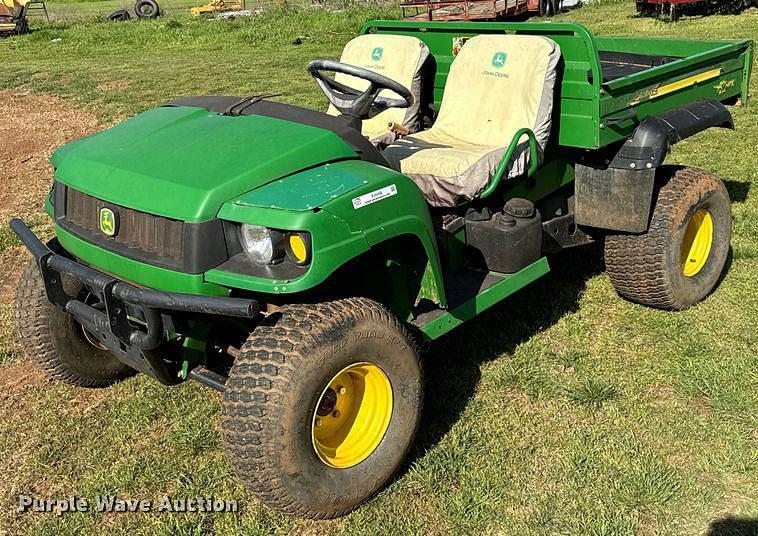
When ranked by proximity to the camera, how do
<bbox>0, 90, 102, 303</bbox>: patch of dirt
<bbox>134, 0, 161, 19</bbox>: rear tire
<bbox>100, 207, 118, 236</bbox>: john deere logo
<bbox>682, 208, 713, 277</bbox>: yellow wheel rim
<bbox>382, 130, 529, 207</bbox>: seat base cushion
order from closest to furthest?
<bbox>100, 207, 118, 236</bbox>: john deere logo < <bbox>382, 130, 529, 207</bbox>: seat base cushion < <bbox>682, 208, 713, 277</bbox>: yellow wheel rim < <bbox>0, 90, 102, 303</bbox>: patch of dirt < <bbox>134, 0, 161, 19</bbox>: rear tire

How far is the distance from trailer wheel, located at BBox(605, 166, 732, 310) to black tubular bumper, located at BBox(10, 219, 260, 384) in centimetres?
246

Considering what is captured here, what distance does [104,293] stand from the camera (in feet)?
8.72

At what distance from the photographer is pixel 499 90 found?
4113 mm

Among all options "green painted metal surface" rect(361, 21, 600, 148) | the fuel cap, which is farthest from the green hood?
"green painted metal surface" rect(361, 21, 600, 148)

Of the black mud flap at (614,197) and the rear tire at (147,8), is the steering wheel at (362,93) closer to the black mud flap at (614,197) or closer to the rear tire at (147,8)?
the black mud flap at (614,197)

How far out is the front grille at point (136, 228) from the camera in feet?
8.82

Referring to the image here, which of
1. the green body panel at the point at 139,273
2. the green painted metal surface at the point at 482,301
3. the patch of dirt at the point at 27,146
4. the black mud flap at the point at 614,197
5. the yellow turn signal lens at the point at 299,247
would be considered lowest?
the patch of dirt at the point at 27,146

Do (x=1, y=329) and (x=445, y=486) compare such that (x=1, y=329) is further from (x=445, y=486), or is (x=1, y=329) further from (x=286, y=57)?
(x=286, y=57)

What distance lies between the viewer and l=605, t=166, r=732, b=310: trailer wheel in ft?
13.4

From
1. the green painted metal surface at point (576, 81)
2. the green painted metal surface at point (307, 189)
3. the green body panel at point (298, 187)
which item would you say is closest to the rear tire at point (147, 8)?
the green painted metal surface at point (576, 81)

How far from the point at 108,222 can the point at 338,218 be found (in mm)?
918

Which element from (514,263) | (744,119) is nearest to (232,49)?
(744,119)

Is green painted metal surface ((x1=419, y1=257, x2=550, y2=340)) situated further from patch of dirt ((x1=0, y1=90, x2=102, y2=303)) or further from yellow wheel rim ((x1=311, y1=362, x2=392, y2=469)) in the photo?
patch of dirt ((x1=0, y1=90, x2=102, y2=303))

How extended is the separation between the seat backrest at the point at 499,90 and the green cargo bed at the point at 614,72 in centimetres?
10
